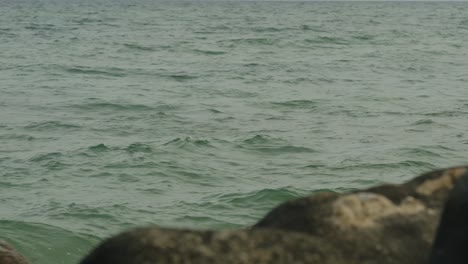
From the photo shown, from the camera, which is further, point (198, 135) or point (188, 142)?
point (198, 135)

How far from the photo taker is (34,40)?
42469mm

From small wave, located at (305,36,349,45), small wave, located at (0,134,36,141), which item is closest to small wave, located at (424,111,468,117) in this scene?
small wave, located at (0,134,36,141)

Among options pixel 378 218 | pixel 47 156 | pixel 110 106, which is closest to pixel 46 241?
pixel 47 156

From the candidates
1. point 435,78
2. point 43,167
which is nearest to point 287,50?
point 435,78

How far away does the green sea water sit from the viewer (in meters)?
11.4

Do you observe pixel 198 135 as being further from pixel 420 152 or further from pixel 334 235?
pixel 334 235

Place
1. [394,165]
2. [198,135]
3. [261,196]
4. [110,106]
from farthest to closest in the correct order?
[110,106] < [198,135] < [394,165] < [261,196]

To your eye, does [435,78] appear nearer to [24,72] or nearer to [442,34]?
[24,72]

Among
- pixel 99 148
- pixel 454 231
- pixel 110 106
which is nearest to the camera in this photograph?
pixel 454 231

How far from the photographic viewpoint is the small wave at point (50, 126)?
55.6 feet

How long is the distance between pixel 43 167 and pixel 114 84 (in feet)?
37.7

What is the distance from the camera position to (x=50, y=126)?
675 inches

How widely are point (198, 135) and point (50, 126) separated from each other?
109 inches

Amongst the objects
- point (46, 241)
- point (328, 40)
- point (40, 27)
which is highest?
point (46, 241)
